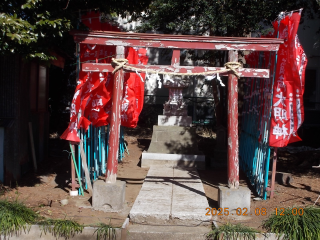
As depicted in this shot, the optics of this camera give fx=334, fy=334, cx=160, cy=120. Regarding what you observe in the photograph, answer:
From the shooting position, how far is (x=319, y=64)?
17.5 m

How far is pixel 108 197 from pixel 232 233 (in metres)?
2.35

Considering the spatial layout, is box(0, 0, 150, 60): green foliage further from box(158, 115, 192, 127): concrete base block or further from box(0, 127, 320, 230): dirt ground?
box(158, 115, 192, 127): concrete base block

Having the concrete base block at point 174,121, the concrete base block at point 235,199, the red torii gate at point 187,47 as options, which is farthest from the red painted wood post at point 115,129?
the concrete base block at point 174,121

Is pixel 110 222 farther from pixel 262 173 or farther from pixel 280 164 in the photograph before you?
pixel 280 164

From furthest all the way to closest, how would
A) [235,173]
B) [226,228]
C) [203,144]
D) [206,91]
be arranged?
[206,91], [203,144], [235,173], [226,228]

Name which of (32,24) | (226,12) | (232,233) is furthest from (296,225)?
(226,12)

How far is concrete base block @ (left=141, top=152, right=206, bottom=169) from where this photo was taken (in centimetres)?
985

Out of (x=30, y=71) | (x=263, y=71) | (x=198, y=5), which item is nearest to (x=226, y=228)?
(x=263, y=71)

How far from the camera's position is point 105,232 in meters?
5.13

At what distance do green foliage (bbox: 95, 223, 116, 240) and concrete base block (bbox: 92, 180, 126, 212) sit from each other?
98cm

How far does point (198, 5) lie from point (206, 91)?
892cm

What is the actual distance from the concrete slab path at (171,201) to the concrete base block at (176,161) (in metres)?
0.91

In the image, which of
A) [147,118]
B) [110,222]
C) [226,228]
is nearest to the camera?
[226,228]

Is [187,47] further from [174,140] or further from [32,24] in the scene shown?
[174,140]
